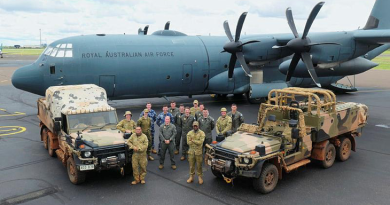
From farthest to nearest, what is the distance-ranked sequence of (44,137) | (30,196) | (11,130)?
(11,130) → (44,137) → (30,196)

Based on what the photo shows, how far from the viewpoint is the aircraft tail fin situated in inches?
802

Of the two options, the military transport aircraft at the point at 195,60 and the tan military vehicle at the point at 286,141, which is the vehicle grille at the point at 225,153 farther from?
the military transport aircraft at the point at 195,60

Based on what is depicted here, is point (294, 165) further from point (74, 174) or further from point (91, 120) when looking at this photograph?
point (91, 120)

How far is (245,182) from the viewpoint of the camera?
9000mm

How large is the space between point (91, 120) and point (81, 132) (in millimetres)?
703

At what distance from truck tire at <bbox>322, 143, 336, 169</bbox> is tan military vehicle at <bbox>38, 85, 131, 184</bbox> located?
5.69 m

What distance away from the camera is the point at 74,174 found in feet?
28.6

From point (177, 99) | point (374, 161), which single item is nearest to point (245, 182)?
point (374, 161)

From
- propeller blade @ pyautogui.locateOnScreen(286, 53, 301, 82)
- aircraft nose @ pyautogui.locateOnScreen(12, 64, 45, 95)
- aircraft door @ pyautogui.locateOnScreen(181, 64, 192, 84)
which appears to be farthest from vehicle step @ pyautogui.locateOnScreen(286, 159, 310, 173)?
aircraft nose @ pyautogui.locateOnScreen(12, 64, 45, 95)

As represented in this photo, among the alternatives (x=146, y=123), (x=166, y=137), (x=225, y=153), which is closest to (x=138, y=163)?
(x=166, y=137)

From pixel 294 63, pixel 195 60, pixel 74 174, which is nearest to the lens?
pixel 74 174

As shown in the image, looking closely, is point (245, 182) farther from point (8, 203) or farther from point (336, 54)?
point (336, 54)

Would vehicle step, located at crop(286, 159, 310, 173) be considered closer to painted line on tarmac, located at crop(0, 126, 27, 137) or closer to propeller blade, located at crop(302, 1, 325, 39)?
propeller blade, located at crop(302, 1, 325, 39)

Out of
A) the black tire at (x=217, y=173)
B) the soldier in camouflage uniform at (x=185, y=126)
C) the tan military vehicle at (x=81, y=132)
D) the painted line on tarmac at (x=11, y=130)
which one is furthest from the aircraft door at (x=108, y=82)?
the black tire at (x=217, y=173)
